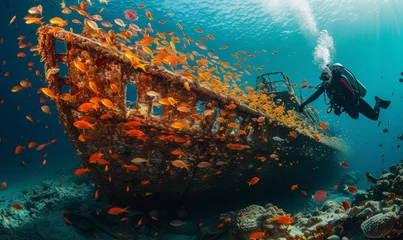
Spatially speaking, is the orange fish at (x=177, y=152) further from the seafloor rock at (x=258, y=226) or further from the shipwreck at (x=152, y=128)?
the seafloor rock at (x=258, y=226)

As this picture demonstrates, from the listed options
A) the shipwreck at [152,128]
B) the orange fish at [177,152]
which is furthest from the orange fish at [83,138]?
the orange fish at [177,152]

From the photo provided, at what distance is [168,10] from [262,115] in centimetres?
3194

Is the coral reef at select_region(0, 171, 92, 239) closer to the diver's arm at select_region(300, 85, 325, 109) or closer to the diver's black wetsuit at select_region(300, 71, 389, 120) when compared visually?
the diver's arm at select_region(300, 85, 325, 109)

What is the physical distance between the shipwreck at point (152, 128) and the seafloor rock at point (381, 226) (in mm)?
2894

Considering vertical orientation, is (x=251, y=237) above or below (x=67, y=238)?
above

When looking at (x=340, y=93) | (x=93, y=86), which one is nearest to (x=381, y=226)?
(x=93, y=86)

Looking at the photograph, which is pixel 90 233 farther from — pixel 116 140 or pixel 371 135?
pixel 371 135

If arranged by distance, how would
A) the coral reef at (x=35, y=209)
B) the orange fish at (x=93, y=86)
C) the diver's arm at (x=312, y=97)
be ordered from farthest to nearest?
1. the diver's arm at (x=312, y=97)
2. the coral reef at (x=35, y=209)
3. the orange fish at (x=93, y=86)

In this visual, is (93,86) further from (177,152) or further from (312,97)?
(312,97)

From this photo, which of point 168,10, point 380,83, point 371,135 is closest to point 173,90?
point 168,10

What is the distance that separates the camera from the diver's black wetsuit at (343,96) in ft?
24.0

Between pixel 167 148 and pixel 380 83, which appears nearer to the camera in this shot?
pixel 167 148

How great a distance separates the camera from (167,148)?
202 inches

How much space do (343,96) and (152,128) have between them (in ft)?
21.8
